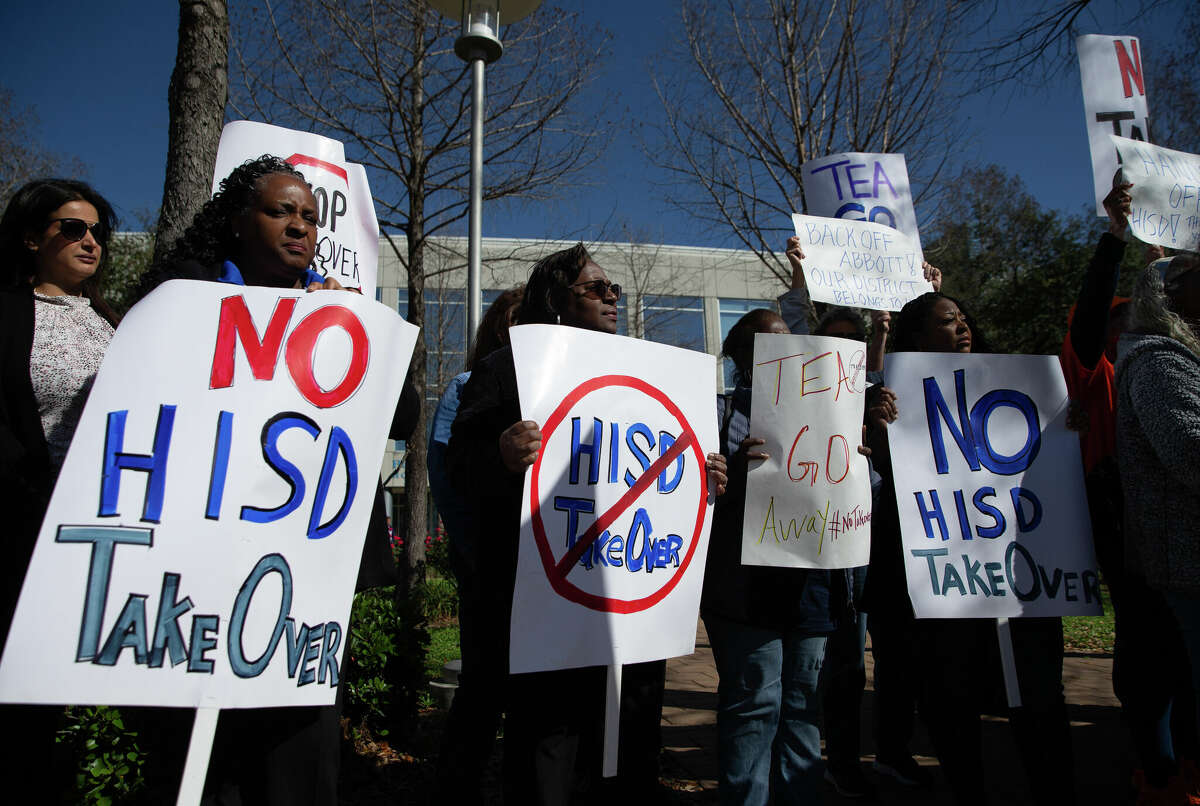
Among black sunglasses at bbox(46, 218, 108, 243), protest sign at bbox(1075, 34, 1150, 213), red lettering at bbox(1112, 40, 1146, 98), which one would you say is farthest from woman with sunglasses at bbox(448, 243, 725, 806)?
red lettering at bbox(1112, 40, 1146, 98)

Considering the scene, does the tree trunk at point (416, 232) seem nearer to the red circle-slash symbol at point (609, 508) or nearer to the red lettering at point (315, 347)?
the red circle-slash symbol at point (609, 508)

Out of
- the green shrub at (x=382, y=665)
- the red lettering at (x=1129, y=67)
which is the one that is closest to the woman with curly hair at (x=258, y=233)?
the green shrub at (x=382, y=665)

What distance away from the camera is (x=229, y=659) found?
159 cm

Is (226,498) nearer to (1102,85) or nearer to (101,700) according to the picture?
(101,700)

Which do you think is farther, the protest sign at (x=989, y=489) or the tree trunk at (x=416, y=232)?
the tree trunk at (x=416, y=232)

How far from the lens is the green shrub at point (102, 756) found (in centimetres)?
252

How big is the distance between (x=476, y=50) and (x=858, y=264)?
2.90 metres

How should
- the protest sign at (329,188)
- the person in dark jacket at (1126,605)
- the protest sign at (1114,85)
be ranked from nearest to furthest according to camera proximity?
1. the person in dark jacket at (1126,605)
2. the protest sign at (329,188)
3. the protest sign at (1114,85)

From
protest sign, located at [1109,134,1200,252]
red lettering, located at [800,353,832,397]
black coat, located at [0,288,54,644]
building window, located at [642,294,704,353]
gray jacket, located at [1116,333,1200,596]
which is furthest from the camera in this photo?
building window, located at [642,294,704,353]

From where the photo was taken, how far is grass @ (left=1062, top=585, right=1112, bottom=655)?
682cm

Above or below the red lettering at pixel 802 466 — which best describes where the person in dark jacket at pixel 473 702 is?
below

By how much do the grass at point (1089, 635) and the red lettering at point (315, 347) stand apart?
21.3 ft

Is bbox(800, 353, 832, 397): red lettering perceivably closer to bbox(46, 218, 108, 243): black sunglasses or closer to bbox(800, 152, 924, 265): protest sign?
bbox(800, 152, 924, 265): protest sign

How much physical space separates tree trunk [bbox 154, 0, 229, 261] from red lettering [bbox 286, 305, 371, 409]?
2.02 m
